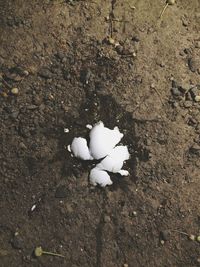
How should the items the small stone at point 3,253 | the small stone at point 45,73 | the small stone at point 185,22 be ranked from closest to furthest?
1. the small stone at point 3,253
2. the small stone at point 45,73
3. the small stone at point 185,22

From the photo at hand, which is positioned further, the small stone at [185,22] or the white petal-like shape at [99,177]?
the small stone at [185,22]

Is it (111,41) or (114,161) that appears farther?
(111,41)

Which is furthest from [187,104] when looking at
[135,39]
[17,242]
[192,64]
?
[17,242]

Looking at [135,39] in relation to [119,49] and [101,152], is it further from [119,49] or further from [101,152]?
[101,152]

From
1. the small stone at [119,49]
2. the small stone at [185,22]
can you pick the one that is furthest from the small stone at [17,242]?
the small stone at [185,22]

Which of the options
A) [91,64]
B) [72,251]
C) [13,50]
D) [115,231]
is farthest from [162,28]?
[72,251]

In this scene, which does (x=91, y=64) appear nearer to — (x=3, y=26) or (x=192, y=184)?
(x=3, y=26)

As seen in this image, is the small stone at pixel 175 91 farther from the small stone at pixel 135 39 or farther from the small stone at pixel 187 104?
the small stone at pixel 135 39

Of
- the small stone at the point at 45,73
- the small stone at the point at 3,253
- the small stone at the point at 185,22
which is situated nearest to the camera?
the small stone at the point at 3,253
